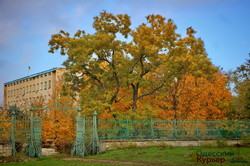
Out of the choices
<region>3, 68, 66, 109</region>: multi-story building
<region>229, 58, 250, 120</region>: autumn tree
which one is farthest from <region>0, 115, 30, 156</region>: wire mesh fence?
<region>3, 68, 66, 109</region>: multi-story building

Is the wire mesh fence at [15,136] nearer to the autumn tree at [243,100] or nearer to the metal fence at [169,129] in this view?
the metal fence at [169,129]

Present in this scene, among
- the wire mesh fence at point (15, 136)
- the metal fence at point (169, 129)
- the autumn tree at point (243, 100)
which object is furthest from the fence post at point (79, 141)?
the autumn tree at point (243, 100)

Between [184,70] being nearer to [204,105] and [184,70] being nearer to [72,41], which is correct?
[204,105]

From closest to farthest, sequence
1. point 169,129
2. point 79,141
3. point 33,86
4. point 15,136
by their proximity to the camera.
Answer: point 79,141 → point 15,136 → point 169,129 → point 33,86

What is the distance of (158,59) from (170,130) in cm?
733

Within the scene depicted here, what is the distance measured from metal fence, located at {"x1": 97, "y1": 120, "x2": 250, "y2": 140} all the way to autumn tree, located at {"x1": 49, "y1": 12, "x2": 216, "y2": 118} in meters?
3.58

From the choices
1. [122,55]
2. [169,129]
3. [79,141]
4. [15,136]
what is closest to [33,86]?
[122,55]

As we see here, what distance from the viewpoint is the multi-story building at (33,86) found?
7256 centimetres

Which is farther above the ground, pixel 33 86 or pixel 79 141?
pixel 33 86

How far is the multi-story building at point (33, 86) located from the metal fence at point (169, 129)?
40921mm

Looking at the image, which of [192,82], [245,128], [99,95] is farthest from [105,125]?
[192,82]

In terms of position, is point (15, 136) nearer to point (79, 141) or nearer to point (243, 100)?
point (79, 141)

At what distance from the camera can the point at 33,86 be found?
8094 centimetres

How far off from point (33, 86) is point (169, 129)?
2295 inches
